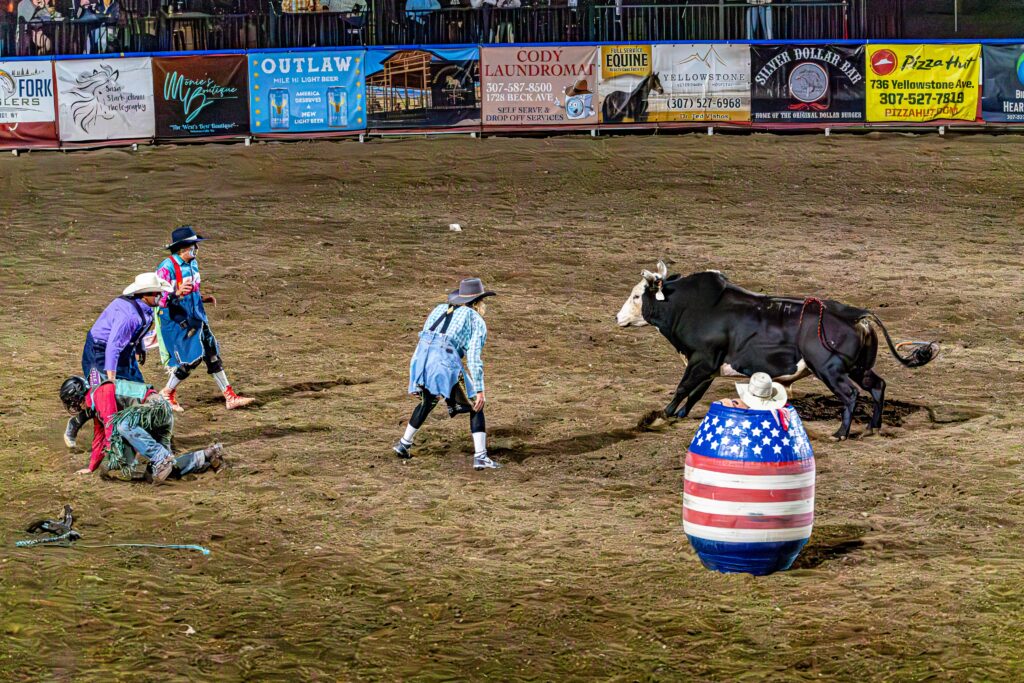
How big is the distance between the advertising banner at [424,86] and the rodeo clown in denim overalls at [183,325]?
11932 millimetres

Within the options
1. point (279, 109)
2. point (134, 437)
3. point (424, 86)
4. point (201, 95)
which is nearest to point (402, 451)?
point (134, 437)

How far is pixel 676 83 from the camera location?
83.3 feet

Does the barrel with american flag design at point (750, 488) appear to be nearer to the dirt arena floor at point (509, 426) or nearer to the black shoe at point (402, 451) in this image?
the dirt arena floor at point (509, 426)

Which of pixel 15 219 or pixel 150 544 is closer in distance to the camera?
pixel 150 544

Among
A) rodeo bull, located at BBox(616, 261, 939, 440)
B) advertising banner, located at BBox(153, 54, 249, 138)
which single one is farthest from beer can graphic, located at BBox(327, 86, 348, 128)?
rodeo bull, located at BBox(616, 261, 939, 440)

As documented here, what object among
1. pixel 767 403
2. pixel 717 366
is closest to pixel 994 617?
pixel 767 403

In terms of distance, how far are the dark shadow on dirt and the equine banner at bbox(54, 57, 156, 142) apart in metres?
19.0

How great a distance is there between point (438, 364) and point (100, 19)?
17584 mm

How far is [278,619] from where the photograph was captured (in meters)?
8.41

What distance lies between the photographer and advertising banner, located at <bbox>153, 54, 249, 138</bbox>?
25.3 meters

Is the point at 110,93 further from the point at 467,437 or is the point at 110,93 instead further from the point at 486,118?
the point at 467,437

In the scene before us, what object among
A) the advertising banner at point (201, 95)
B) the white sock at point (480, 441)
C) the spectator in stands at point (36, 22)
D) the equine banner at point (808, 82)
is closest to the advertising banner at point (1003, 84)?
the equine banner at point (808, 82)

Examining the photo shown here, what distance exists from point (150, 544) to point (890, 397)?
27.2 feet

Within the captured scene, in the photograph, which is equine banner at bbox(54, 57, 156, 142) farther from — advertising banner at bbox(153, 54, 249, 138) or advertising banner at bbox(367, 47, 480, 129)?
advertising banner at bbox(367, 47, 480, 129)
